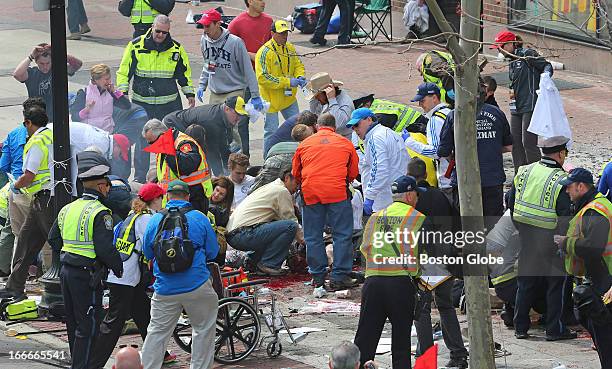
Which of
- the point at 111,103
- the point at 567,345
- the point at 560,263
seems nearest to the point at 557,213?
the point at 560,263

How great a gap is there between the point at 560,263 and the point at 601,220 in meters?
1.01

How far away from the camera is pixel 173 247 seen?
9859mm

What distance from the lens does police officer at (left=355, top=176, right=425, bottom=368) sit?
9836 millimetres

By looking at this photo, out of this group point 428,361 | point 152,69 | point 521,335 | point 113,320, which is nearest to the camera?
point 428,361

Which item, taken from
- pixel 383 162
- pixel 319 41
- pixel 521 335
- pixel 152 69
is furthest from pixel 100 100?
pixel 319 41

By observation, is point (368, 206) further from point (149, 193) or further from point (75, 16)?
point (75, 16)

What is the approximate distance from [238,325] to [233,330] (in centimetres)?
18

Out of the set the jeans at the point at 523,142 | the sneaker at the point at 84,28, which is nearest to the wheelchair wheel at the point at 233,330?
the jeans at the point at 523,142

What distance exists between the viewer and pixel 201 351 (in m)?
10.1

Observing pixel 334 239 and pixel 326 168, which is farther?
pixel 334 239

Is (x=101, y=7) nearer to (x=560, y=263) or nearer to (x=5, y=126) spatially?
(x=5, y=126)

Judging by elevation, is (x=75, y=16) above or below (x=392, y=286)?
below

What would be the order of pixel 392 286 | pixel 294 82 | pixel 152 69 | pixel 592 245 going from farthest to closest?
pixel 294 82
pixel 152 69
pixel 592 245
pixel 392 286

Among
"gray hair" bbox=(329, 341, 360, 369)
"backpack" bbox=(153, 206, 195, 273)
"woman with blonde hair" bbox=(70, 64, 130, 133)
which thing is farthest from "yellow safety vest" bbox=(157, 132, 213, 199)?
"gray hair" bbox=(329, 341, 360, 369)
